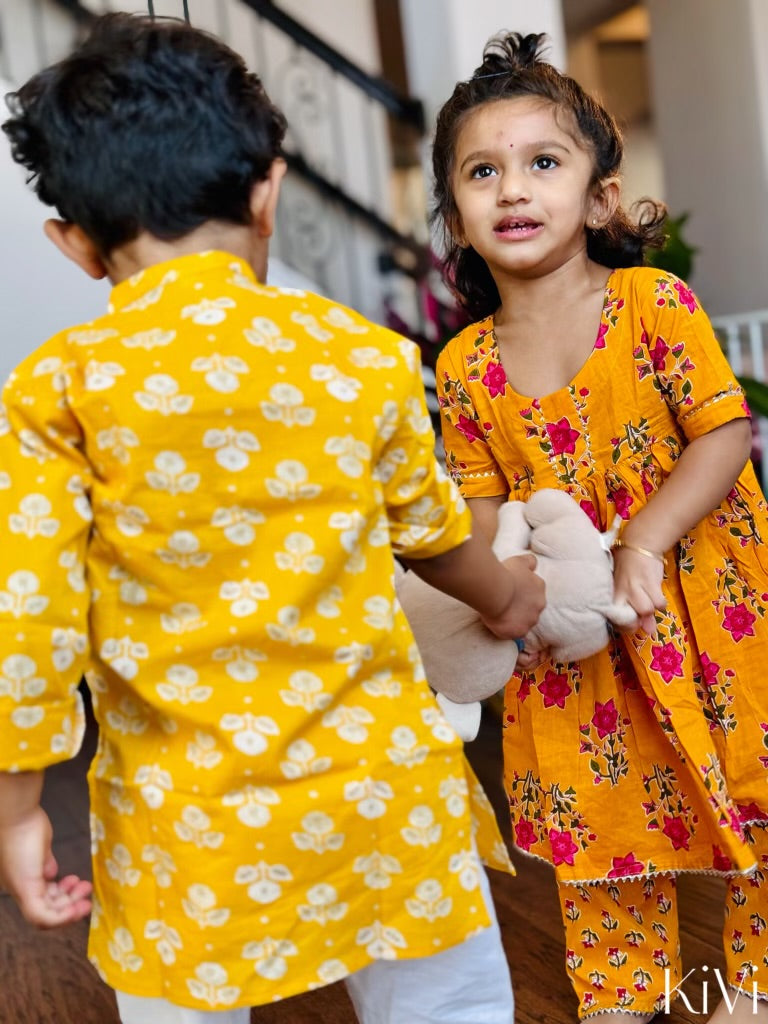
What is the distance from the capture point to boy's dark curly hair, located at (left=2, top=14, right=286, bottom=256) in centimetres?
81

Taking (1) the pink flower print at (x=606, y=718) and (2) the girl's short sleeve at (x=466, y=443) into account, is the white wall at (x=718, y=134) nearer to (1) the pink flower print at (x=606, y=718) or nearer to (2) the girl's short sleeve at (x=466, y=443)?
(2) the girl's short sleeve at (x=466, y=443)

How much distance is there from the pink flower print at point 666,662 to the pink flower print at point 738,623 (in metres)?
0.07

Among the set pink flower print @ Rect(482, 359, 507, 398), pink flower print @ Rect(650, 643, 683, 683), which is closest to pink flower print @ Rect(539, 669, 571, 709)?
pink flower print @ Rect(650, 643, 683, 683)

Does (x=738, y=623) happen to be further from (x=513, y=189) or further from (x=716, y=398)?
(x=513, y=189)

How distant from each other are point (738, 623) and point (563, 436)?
28 cm

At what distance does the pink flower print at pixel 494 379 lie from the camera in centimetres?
133

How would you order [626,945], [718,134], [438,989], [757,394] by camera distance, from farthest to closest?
1. [718,134]
2. [757,394]
3. [626,945]
4. [438,989]

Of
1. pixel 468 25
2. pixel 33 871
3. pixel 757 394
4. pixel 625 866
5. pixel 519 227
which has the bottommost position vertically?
pixel 625 866

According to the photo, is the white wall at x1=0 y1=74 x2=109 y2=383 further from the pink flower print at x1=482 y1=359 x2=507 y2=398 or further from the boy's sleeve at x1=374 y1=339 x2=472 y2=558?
the boy's sleeve at x1=374 y1=339 x2=472 y2=558

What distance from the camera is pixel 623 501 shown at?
127 centimetres

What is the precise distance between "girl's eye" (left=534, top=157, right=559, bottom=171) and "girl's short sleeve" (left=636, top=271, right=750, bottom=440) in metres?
0.18

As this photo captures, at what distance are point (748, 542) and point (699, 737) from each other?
230 millimetres

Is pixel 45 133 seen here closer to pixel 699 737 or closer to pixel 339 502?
pixel 339 502

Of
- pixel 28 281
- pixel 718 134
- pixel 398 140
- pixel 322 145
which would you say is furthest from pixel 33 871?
pixel 398 140
